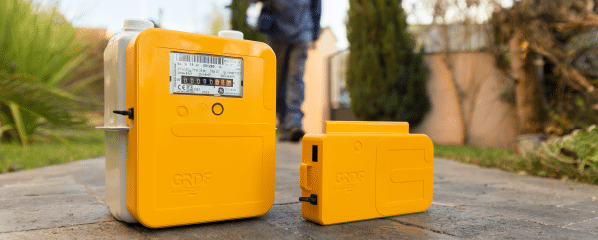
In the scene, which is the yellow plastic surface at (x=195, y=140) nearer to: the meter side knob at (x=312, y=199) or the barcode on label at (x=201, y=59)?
the barcode on label at (x=201, y=59)

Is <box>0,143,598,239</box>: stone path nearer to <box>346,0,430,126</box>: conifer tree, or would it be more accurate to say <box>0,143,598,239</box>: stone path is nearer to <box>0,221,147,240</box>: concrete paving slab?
<box>0,221,147,240</box>: concrete paving slab

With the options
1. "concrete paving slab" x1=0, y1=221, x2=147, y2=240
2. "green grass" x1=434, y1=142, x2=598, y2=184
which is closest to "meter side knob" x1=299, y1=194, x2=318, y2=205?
"concrete paving slab" x1=0, y1=221, x2=147, y2=240

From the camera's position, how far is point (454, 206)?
5.53 ft

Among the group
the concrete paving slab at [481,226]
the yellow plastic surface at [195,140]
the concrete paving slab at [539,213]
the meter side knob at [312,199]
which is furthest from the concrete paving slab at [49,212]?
the concrete paving slab at [539,213]

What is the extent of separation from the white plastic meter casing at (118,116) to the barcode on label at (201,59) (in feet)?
0.59

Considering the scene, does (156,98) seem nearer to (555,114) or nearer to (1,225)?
(1,225)

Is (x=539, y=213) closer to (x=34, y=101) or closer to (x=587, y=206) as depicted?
(x=587, y=206)

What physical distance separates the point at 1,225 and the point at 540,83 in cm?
539

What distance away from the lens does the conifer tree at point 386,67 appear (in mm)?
6359

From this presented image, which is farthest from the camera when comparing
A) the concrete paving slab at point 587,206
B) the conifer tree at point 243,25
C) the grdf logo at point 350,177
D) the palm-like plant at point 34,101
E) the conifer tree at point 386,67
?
the conifer tree at point 243,25

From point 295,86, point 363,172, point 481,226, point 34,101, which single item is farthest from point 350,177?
point 34,101

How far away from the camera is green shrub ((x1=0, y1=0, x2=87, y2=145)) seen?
133 inches

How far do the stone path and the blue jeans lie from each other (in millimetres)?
1785

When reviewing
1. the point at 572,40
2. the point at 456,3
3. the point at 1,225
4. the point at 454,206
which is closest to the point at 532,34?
the point at 572,40
